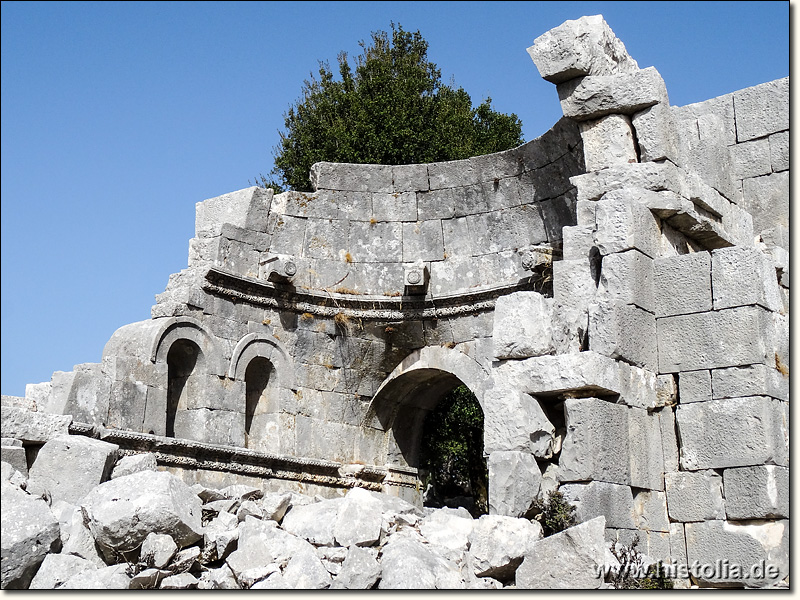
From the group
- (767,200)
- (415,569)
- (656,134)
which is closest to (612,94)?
(656,134)

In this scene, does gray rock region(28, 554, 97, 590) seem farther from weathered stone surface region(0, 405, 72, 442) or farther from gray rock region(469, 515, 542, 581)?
gray rock region(469, 515, 542, 581)

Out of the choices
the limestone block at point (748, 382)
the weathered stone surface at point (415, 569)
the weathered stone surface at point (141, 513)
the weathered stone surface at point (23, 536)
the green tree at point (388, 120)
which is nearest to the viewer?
the weathered stone surface at point (415, 569)

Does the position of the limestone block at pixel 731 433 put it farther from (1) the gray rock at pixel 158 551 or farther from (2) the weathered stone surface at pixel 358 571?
(1) the gray rock at pixel 158 551

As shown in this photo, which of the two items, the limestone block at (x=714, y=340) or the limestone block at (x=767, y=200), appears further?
the limestone block at (x=767, y=200)

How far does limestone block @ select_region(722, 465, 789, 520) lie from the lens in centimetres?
698

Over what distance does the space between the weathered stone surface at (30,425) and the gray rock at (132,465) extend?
1.95 ft

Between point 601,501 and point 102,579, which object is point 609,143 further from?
point 102,579

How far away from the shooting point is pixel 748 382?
7270 millimetres

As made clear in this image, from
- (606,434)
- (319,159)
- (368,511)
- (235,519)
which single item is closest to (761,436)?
(606,434)

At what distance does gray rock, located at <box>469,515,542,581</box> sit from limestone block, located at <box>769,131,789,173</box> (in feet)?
14.4

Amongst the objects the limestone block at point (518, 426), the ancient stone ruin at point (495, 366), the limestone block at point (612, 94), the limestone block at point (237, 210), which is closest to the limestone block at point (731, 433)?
the ancient stone ruin at point (495, 366)

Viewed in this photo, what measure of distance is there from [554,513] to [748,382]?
1762 millimetres

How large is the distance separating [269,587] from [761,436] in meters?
3.63

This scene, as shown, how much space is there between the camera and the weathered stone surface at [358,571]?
20.5 ft
